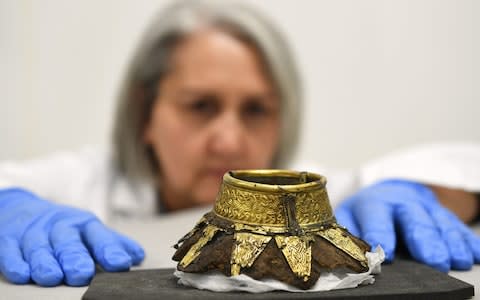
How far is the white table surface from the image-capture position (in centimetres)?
77

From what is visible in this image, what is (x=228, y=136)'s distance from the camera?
153 cm

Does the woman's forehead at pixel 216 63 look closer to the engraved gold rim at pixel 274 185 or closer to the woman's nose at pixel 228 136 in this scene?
the woman's nose at pixel 228 136

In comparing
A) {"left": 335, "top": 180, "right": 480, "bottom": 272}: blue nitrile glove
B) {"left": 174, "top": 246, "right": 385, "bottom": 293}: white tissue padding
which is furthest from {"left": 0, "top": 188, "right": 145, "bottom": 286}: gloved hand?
{"left": 335, "top": 180, "right": 480, "bottom": 272}: blue nitrile glove

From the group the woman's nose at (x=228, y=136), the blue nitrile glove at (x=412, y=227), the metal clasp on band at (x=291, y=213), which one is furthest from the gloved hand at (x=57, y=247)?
the woman's nose at (x=228, y=136)

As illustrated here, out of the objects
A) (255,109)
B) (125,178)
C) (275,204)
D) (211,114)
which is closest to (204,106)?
(211,114)

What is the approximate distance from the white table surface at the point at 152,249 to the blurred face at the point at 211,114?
122 millimetres

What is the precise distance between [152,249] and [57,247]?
9.8 inches

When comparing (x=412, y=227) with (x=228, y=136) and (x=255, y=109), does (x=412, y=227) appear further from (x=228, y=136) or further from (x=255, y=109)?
(x=255, y=109)

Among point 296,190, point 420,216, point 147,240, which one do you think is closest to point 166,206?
point 147,240

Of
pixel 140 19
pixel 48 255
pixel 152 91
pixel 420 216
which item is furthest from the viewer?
pixel 140 19

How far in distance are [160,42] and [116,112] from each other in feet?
0.83

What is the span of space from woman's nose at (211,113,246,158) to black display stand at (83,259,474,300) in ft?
2.41

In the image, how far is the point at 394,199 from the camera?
106 centimetres

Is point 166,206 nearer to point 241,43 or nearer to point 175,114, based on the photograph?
point 175,114
